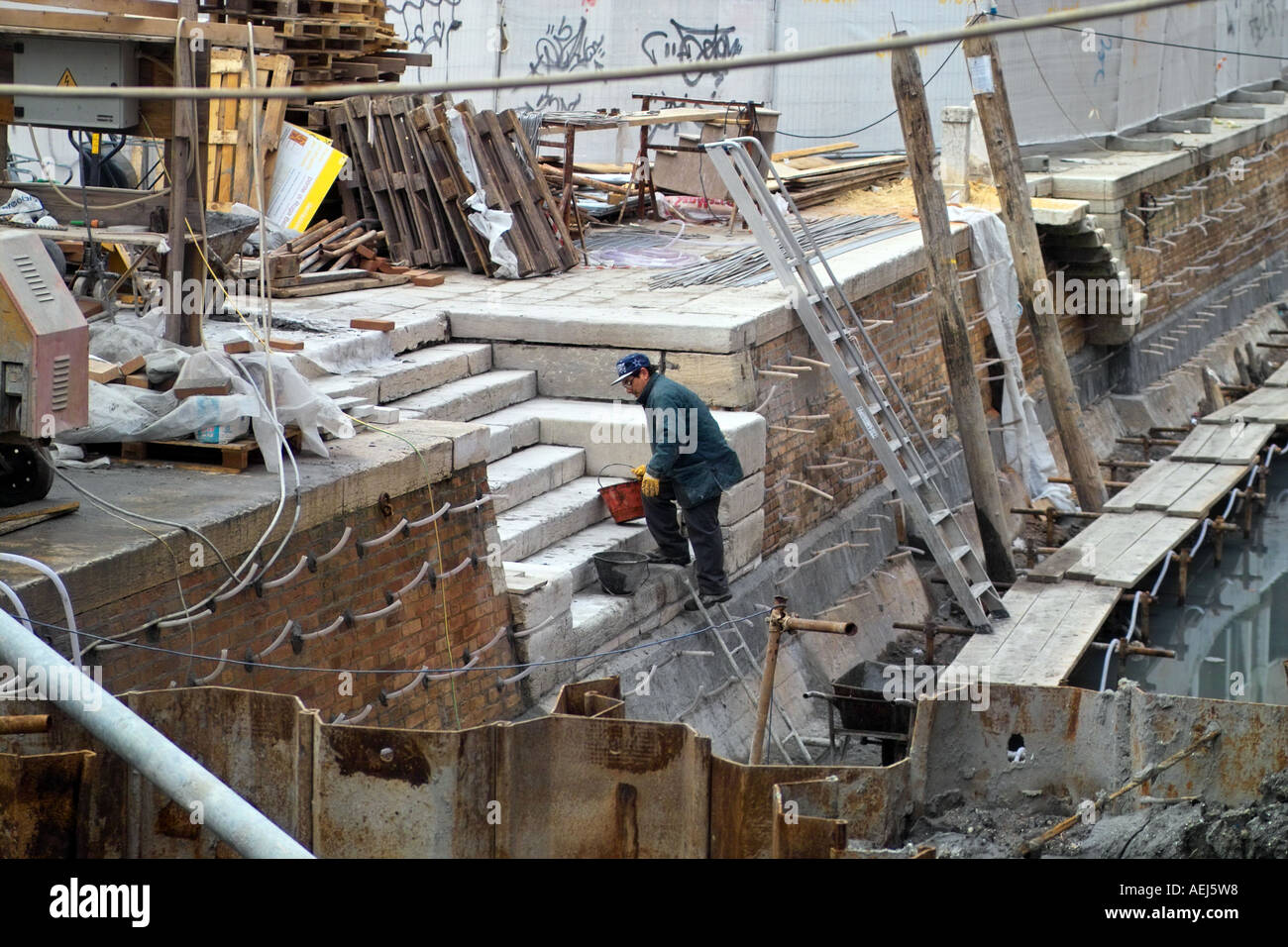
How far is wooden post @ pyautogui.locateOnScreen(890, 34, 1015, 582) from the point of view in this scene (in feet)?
43.5

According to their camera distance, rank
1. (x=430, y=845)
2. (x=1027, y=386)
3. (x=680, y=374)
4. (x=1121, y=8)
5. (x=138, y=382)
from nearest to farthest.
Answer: (x=1121, y=8)
(x=430, y=845)
(x=138, y=382)
(x=680, y=374)
(x=1027, y=386)

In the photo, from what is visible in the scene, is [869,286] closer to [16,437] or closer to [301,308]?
[301,308]

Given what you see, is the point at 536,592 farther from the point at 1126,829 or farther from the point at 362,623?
the point at 1126,829

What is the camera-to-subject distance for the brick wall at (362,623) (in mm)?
7453

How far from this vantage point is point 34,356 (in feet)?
24.0

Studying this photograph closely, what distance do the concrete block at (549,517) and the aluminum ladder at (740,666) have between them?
2.85ft

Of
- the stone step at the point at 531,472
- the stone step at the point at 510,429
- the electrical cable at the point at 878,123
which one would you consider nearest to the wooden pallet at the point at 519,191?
the stone step at the point at 510,429

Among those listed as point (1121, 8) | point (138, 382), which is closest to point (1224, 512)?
point (138, 382)

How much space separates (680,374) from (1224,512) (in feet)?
23.6

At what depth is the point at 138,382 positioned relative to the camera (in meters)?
8.77

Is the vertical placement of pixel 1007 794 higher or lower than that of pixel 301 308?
lower

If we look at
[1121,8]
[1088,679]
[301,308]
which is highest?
[1121,8]

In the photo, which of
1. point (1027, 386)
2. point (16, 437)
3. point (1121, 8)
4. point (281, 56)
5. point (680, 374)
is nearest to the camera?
point (1121, 8)

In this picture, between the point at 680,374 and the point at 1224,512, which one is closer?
the point at 680,374
